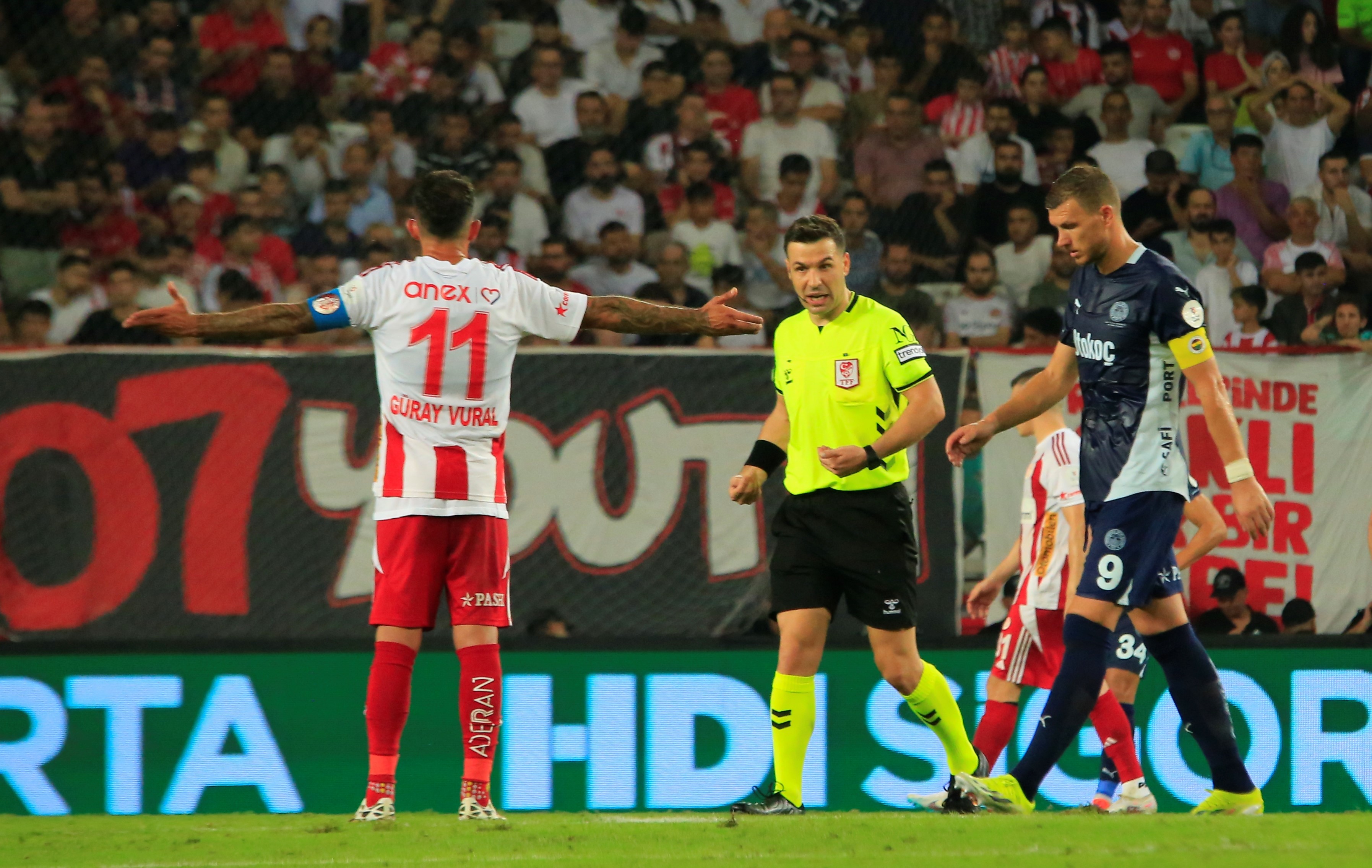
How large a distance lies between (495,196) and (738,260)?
1560mm

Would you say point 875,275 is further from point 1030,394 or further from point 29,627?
point 29,627

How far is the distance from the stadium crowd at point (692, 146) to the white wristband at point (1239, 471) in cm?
376

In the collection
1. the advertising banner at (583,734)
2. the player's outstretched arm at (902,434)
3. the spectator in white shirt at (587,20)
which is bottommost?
the advertising banner at (583,734)

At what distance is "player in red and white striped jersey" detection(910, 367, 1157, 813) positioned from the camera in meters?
6.47

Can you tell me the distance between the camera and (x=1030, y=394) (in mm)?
5078

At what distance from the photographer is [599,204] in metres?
9.63

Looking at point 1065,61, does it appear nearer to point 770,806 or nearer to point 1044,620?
point 1044,620

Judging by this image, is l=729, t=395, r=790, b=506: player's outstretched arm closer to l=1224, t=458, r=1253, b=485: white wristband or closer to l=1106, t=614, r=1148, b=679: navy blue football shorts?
l=1224, t=458, r=1253, b=485: white wristband

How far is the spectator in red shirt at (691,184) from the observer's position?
9.63 m

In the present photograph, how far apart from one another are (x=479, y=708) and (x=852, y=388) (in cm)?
170

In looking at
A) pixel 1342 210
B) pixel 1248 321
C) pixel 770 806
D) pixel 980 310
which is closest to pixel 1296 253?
pixel 1342 210

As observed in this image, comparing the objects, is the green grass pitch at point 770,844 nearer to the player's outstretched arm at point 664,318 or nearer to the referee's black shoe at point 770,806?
the referee's black shoe at point 770,806

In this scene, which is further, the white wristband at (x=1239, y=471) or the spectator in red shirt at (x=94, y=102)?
the spectator in red shirt at (x=94, y=102)

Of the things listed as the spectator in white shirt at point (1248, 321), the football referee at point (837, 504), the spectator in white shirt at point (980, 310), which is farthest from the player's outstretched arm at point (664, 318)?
the spectator in white shirt at point (1248, 321)
